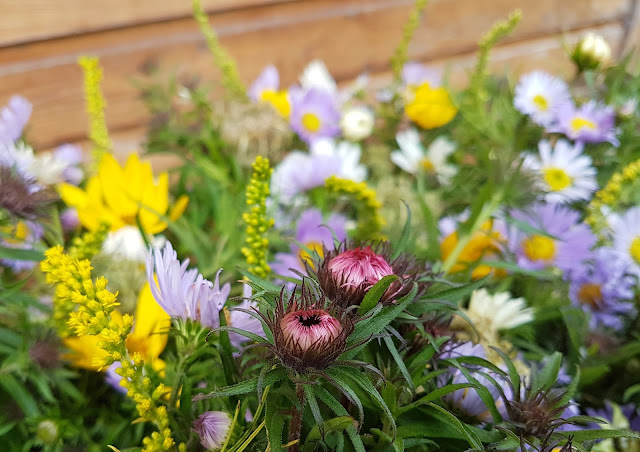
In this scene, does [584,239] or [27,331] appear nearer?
[27,331]

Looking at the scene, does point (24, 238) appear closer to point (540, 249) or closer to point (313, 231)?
point (313, 231)

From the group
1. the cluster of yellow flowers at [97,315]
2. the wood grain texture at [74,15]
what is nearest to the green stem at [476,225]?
the cluster of yellow flowers at [97,315]

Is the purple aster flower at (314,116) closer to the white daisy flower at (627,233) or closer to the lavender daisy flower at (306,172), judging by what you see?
the lavender daisy flower at (306,172)

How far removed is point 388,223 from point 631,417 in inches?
13.3

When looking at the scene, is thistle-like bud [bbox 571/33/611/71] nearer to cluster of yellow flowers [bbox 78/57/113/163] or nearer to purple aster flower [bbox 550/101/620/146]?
purple aster flower [bbox 550/101/620/146]

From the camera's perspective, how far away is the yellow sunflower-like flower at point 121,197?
1.87 ft

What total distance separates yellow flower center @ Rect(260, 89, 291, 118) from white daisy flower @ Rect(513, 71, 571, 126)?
334 millimetres

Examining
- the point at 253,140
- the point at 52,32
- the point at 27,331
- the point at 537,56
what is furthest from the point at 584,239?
the point at 537,56

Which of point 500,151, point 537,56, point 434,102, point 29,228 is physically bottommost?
point 29,228

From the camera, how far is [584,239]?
63 centimetres

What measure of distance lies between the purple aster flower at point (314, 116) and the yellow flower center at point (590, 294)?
1.30ft

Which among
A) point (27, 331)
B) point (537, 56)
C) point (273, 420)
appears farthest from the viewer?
point (537, 56)

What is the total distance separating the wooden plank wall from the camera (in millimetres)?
928

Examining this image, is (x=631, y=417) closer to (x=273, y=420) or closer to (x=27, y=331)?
(x=273, y=420)
